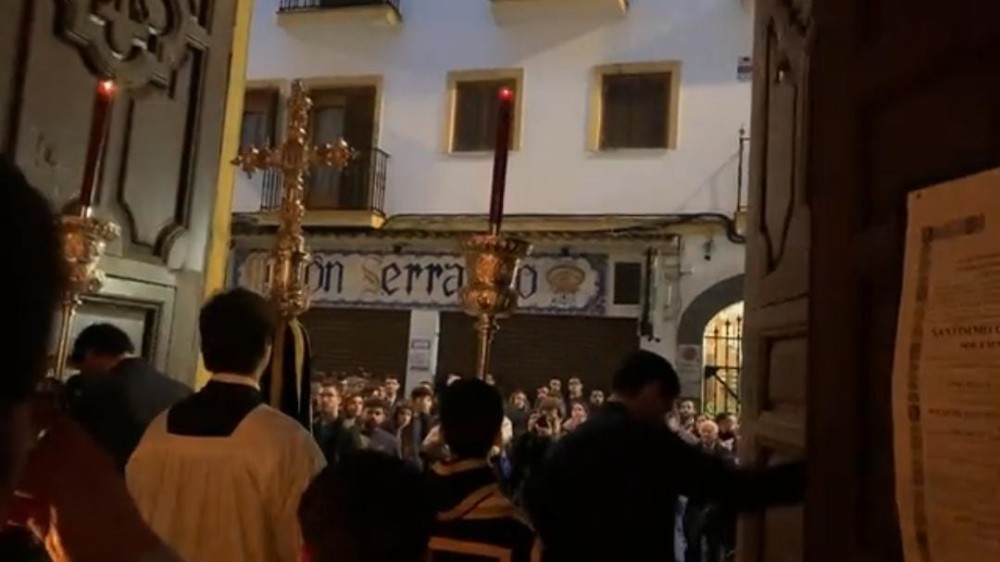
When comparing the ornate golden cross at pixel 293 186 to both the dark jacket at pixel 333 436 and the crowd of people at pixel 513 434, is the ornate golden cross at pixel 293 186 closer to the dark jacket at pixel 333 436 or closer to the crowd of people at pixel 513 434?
the crowd of people at pixel 513 434

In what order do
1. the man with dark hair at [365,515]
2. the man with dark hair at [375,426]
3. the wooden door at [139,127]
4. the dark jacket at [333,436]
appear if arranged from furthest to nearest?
1. the man with dark hair at [375,426]
2. the dark jacket at [333,436]
3. the wooden door at [139,127]
4. the man with dark hair at [365,515]

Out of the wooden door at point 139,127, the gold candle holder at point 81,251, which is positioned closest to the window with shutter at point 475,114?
the wooden door at point 139,127

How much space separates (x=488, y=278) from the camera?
1.97 metres

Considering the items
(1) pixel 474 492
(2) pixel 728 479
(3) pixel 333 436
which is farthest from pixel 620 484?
(3) pixel 333 436

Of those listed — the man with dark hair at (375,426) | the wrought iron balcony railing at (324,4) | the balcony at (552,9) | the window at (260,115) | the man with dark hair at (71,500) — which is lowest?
the man with dark hair at (375,426)

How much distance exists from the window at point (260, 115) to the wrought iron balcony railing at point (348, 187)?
49 centimetres

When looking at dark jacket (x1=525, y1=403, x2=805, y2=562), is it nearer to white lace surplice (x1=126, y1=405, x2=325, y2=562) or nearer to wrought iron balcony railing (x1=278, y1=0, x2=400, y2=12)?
white lace surplice (x1=126, y1=405, x2=325, y2=562)

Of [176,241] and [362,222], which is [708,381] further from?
[176,241]

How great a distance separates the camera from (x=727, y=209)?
433 inches

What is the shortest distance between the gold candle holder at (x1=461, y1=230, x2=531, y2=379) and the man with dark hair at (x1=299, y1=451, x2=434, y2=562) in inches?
22.2

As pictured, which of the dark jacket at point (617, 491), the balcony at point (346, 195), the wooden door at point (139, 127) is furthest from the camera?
the balcony at point (346, 195)

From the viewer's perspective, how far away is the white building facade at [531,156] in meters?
11.1

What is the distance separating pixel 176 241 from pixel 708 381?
855 centimetres

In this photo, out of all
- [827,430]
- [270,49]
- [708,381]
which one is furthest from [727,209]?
[827,430]
